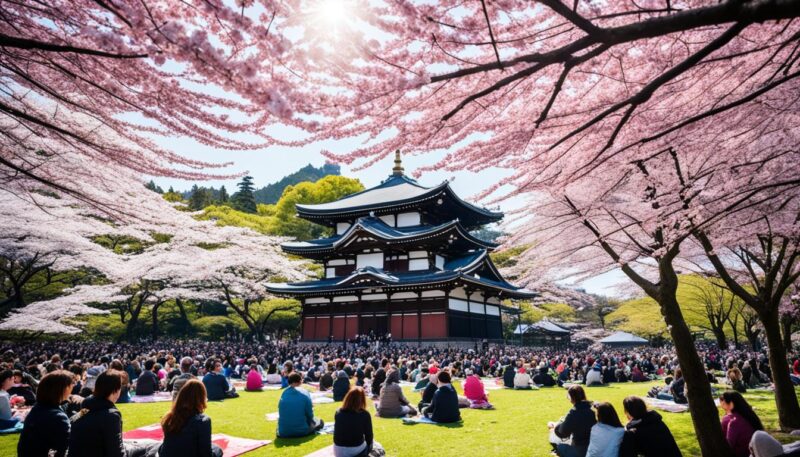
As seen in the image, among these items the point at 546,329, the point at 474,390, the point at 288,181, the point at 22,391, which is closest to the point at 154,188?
the point at 288,181

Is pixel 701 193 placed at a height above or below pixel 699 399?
above

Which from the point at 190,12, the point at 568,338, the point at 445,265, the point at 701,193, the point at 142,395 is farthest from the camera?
the point at 568,338

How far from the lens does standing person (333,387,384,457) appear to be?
4352 mm

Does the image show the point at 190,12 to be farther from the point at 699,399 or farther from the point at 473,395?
the point at 473,395

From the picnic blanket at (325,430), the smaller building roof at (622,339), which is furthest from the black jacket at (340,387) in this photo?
the smaller building roof at (622,339)

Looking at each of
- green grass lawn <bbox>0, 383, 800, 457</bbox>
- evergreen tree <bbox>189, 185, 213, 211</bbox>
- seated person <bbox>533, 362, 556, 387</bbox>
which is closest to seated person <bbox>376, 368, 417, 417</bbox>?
green grass lawn <bbox>0, 383, 800, 457</bbox>

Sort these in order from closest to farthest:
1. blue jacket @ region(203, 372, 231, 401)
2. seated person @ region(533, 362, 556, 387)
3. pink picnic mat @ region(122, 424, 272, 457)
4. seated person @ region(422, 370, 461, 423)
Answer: pink picnic mat @ region(122, 424, 272, 457)
seated person @ region(422, 370, 461, 423)
blue jacket @ region(203, 372, 231, 401)
seated person @ region(533, 362, 556, 387)

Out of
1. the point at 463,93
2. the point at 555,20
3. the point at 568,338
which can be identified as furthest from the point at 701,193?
the point at 568,338

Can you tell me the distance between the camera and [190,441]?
11.1 feet

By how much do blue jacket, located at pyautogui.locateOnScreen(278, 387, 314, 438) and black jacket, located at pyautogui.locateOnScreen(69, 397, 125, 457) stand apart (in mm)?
2663

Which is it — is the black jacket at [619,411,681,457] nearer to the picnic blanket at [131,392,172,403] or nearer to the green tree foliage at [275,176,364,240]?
Result: the picnic blanket at [131,392,172,403]

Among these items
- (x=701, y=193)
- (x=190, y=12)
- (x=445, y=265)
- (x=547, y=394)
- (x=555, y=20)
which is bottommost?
(x=547, y=394)

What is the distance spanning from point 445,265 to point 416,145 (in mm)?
23226

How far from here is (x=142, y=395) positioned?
30.7ft
